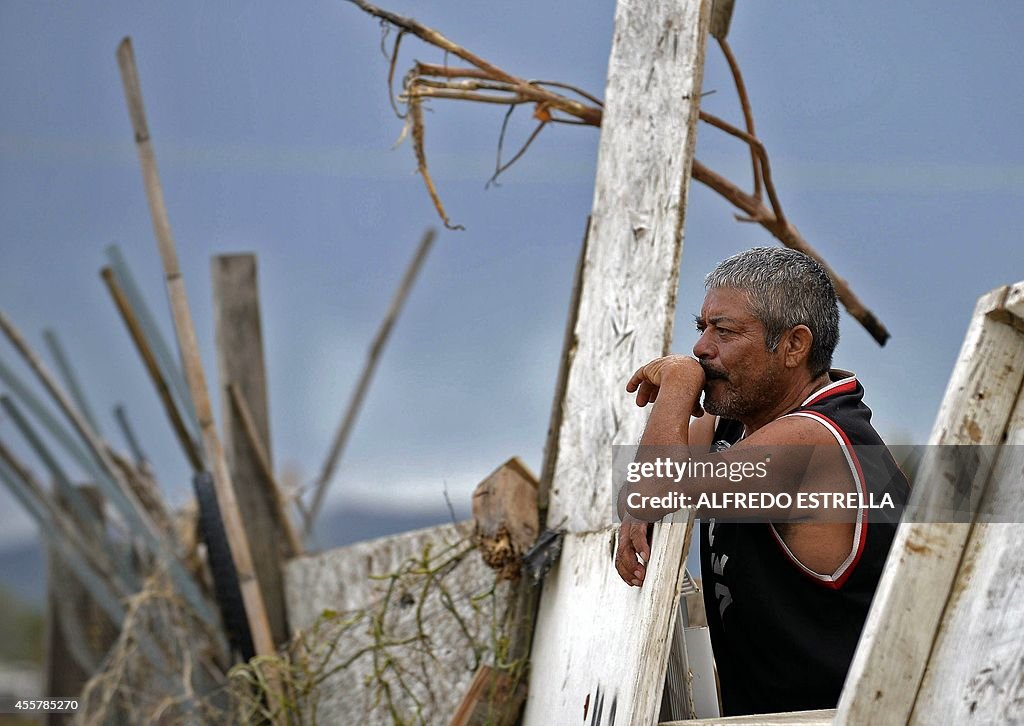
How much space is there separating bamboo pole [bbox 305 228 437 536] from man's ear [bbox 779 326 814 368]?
3.39 meters

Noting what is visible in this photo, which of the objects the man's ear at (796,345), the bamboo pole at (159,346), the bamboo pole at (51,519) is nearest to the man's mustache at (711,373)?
the man's ear at (796,345)

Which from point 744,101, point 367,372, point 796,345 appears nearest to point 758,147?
point 744,101

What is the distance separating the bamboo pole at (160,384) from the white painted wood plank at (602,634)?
1.88 m

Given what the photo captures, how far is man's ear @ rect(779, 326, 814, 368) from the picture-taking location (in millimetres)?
1668

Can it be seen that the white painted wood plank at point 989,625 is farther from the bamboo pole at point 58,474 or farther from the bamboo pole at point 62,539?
the bamboo pole at point 58,474

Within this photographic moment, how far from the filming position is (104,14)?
19.9ft

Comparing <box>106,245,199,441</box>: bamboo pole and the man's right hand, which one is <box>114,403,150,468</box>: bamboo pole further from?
the man's right hand

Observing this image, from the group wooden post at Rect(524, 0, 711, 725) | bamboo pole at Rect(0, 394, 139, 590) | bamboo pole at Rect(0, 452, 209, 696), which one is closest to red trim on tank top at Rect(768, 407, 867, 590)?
wooden post at Rect(524, 0, 711, 725)

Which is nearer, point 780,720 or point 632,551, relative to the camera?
point 780,720

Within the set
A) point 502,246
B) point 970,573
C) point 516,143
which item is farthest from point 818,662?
point 502,246

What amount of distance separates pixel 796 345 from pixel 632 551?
0.44 m

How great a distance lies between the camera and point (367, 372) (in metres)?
4.93

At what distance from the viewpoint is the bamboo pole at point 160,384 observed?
3.65 m

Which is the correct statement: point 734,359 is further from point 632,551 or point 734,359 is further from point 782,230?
point 782,230
